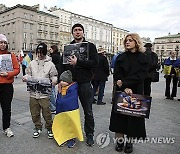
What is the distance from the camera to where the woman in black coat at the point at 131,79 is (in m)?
3.11

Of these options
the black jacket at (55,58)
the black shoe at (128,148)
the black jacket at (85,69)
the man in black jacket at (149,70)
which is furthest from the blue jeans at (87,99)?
the man in black jacket at (149,70)

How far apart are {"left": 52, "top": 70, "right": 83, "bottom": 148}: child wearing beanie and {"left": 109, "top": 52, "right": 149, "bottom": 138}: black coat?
59cm

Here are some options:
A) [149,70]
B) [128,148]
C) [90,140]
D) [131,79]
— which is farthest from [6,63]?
[149,70]

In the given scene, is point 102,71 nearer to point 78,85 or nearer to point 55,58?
point 55,58

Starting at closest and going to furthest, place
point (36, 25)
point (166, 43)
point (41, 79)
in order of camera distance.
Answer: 1. point (41, 79)
2. point (36, 25)
3. point (166, 43)

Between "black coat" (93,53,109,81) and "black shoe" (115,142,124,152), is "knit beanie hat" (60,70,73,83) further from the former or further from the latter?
"black coat" (93,53,109,81)

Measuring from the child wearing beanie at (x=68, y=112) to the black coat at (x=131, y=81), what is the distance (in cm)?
59

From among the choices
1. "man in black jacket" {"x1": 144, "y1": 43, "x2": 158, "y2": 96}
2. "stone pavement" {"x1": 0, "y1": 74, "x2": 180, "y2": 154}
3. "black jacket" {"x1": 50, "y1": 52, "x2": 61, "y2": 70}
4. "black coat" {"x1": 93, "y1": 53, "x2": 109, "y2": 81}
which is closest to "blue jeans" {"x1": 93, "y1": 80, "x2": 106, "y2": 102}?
"black coat" {"x1": 93, "y1": 53, "x2": 109, "y2": 81}

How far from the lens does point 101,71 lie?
6.85m

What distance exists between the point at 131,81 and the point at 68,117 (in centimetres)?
114

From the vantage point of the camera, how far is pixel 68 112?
10.9 ft

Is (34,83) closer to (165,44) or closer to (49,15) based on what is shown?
(49,15)

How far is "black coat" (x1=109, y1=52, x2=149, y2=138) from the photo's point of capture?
310 cm

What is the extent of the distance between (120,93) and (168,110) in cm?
342
